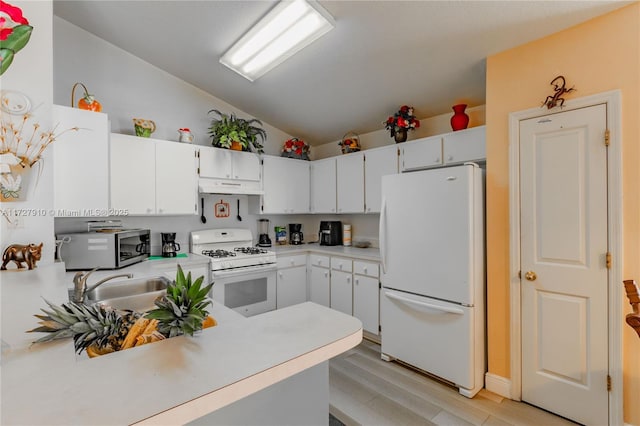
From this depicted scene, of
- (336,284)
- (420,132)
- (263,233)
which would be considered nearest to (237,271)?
(263,233)

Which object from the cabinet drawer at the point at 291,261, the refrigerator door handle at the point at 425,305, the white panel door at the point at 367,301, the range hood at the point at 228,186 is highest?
the range hood at the point at 228,186

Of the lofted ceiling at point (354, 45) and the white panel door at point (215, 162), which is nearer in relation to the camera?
the lofted ceiling at point (354, 45)

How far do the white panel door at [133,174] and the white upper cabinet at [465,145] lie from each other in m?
2.87

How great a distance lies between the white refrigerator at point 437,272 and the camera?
85.8 inches

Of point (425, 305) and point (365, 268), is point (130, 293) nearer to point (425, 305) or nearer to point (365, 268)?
point (365, 268)

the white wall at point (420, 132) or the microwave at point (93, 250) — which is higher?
the white wall at point (420, 132)

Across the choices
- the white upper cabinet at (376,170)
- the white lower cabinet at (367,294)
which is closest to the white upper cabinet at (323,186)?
the white upper cabinet at (376,170)

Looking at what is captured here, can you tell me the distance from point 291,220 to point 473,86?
281cm

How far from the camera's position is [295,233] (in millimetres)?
4246

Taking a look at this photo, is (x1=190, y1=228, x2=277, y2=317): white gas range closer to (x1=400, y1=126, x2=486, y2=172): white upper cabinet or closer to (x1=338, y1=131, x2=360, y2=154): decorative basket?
(x1=338, y1=131, x2=360, y2=154): decorative basket

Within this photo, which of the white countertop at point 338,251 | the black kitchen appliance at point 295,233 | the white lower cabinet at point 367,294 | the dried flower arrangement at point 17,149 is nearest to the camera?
the dried flower arrangement at point 17,149

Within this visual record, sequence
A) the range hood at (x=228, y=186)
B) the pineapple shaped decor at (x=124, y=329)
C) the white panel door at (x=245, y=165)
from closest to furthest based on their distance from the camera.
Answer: the pineapple shaped decor at (x=124, y=329) → the range hood at (x=228, y=186) → the white panel door at (x=245, y=165)

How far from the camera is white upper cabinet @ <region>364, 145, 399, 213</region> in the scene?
10.7 feet

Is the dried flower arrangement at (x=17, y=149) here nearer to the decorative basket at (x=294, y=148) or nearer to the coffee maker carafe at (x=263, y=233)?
the coffee maker carafe at (x=263, y=233)
